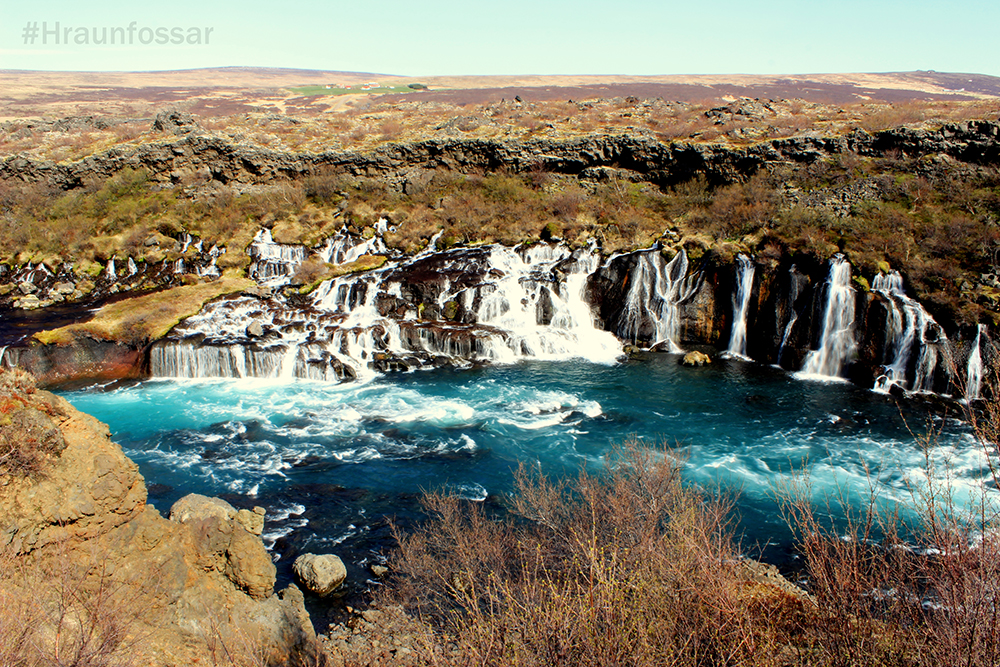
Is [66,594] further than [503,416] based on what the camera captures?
No

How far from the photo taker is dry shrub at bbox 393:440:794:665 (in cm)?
543

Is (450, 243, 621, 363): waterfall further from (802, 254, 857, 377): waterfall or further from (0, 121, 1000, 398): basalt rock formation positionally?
(802, 254, 857, 377): waterfall

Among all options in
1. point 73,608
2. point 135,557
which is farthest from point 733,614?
point 135,557

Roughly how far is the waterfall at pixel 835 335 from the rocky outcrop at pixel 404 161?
39.0 feet

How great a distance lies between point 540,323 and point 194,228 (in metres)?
22.2

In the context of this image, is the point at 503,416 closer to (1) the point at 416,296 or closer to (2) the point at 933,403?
(1) the point at 416,296

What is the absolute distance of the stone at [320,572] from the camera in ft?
33.7

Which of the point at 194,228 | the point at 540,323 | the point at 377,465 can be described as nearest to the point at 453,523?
the point at 377,465

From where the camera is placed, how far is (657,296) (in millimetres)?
25688

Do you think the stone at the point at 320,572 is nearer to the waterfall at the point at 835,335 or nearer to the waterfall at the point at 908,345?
the waterfall at the point at 835,335

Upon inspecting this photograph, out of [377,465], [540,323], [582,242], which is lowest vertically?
[377,465]

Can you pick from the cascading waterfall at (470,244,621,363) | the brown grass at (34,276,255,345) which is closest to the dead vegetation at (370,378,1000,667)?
the cascading waterfall at (470,244,621,363)

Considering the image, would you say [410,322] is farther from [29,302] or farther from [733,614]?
[733,614]

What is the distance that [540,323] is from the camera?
85.4 ft
